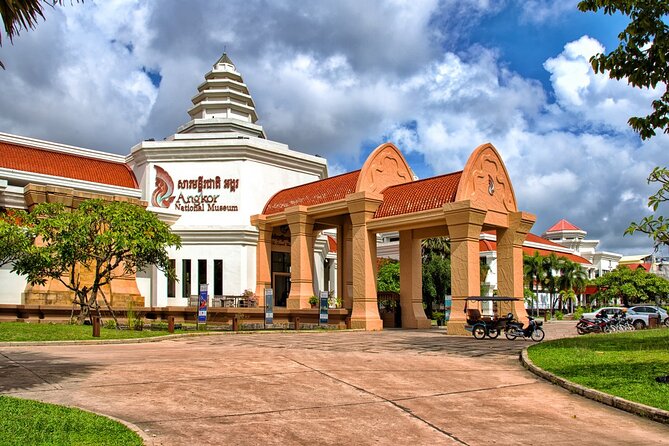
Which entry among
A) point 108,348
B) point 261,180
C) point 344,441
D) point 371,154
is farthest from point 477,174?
point 344,441

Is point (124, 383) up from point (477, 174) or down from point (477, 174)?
down

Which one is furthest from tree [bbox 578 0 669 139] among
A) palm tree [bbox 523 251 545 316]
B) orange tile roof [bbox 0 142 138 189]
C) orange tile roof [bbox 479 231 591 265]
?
palm tree [bbox 523 251 545 316]

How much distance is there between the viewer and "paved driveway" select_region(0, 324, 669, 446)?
25.5 feet

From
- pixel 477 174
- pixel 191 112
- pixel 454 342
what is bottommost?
pixel 454 342

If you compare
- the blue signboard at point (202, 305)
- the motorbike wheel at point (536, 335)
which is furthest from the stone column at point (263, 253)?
the motorbike wheel at point (536, 335)

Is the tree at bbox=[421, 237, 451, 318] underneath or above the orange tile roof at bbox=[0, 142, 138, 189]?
underneath

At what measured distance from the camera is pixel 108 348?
17141 millimetres

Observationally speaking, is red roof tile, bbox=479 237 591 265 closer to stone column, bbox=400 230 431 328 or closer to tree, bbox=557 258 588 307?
→ tree, bbox=557 258 588 307

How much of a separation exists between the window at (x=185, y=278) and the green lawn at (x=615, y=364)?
70.8 ft

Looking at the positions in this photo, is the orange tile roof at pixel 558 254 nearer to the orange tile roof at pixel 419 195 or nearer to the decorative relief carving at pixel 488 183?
the decorative relief carving at pixel 488 183

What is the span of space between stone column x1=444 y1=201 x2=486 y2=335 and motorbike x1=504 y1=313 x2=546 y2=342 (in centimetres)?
278

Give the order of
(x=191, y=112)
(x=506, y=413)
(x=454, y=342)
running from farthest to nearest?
(x=191, y=112) < (x=454, y=342) < (x=506, y=413)

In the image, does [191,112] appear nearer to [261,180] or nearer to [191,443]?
[261,180]

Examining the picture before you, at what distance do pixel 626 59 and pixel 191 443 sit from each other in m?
10.8
